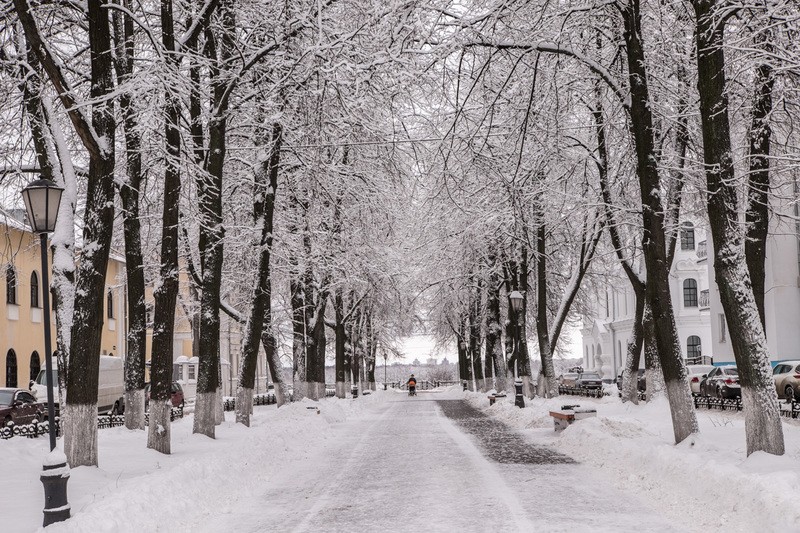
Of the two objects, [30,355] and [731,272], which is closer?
[731,272]

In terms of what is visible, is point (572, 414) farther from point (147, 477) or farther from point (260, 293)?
point (147, 477)

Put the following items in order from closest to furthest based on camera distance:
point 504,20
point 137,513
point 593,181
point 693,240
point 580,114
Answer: point 137,513
point 504,20
point 580,114
point 593,181
point 693,240

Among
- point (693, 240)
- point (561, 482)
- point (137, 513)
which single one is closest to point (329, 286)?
point (561, 482)

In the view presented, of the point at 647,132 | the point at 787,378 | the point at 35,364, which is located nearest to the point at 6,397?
the point at 35,364

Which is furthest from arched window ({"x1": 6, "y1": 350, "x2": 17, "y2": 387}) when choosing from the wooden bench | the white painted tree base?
the white painted tree base

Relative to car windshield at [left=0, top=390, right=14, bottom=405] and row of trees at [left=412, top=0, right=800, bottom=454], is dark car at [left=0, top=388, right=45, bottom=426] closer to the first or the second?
car windshield at [left=0, top=390, right=14, bottom=405]

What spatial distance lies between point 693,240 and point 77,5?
59441mm

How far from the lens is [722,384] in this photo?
101 ft

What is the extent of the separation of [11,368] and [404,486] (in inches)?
1408

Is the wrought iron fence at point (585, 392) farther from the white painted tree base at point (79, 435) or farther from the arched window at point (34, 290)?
the white painted tree base at point (79, 435)

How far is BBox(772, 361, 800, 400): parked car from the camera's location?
2675cm

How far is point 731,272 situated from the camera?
10.6 m

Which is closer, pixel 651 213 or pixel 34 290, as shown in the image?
pixel 651 213

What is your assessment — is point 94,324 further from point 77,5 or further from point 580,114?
point 580,114
